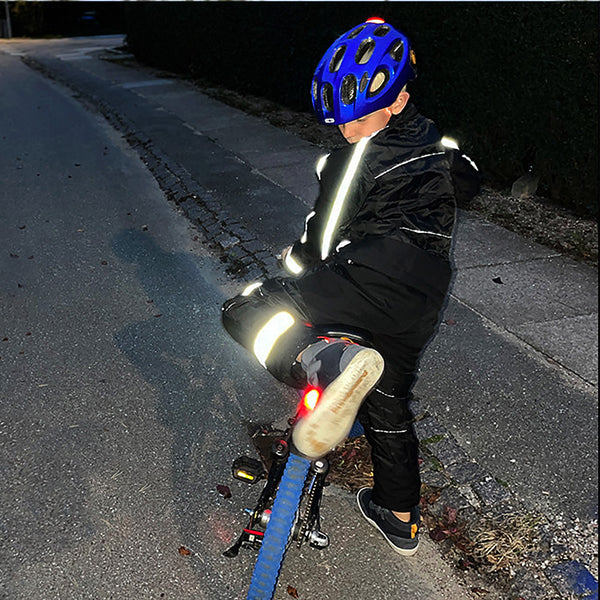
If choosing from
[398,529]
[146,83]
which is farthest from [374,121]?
[146,83]

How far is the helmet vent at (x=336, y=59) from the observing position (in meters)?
2.55

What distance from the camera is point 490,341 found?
488 centimetres

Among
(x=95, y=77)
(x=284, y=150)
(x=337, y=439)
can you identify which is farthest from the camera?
(x=95, y=77)

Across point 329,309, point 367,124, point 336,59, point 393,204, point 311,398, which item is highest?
point 336,59

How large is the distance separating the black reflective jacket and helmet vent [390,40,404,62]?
8.0 inches

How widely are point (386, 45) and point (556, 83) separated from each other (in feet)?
17.5

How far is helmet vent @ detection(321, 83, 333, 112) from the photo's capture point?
2564mm

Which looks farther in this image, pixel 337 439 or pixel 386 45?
pixel 386 45

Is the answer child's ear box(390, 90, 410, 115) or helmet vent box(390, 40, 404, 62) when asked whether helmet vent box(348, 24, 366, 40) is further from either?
child's ear box(390, 90, 410, 115)

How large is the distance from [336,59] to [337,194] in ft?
1.71

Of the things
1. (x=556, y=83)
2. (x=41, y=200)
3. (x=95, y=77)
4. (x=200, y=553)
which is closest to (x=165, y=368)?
(x=200, y=553)

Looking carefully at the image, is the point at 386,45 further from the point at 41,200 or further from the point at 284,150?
the point at 284,150

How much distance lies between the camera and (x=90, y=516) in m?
3.39

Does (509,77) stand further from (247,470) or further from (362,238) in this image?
(247,470)
